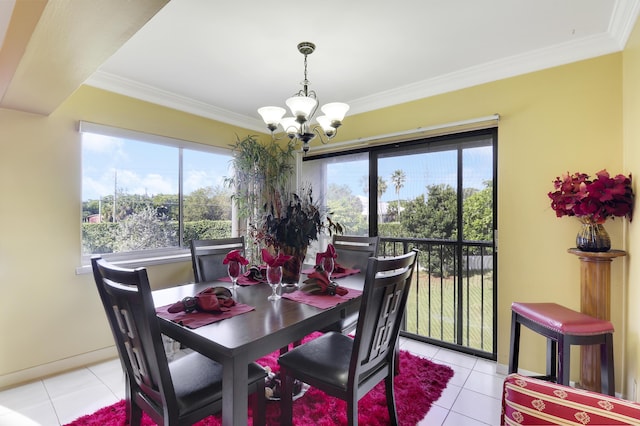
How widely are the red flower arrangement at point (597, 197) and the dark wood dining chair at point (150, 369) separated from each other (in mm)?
2152

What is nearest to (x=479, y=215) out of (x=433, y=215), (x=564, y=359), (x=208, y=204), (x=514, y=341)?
(x=433, y=215)

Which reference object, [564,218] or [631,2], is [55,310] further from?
[631,2]

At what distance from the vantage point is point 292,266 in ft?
6.60

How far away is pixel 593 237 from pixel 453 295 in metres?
1.27

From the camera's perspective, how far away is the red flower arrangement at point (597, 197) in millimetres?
1787

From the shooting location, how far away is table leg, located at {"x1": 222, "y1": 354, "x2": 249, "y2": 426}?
1.12 metres

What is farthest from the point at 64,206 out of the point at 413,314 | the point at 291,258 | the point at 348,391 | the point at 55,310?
the point at 413,314

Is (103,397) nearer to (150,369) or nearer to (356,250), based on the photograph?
(150,369)

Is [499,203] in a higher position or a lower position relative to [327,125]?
lower

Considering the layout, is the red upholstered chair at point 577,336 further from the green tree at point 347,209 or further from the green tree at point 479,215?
the green tree at point 347,209

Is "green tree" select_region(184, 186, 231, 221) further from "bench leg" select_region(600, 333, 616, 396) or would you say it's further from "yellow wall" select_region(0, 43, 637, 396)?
"bench leg" select_region(600, 333, 616, 396)

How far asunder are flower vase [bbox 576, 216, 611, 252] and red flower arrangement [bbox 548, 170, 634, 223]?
1.7 inches

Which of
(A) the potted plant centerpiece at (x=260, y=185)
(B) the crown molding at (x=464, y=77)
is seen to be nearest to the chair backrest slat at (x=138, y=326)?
(A) the potted plant centerpiece at (x=260, y=185)

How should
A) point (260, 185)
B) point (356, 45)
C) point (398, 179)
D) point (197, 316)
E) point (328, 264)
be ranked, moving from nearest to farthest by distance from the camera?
point (197, 316)
point (328, 264)
point (356, 45)
point (398, 179)
point (260, 185)
